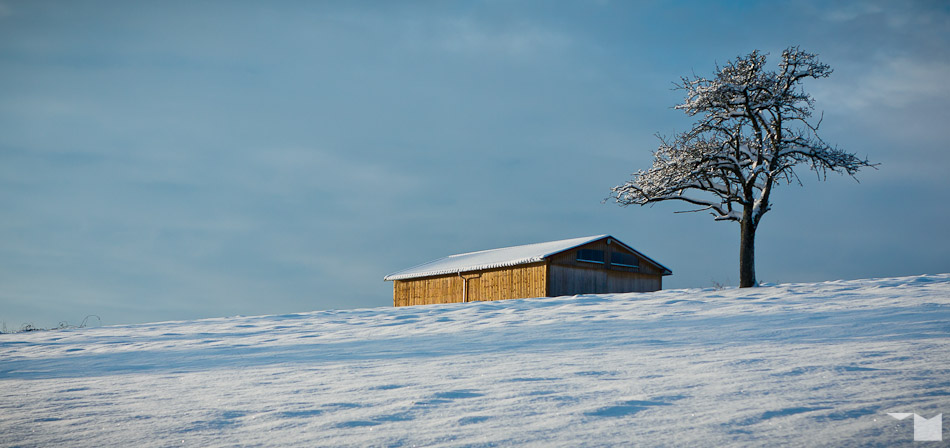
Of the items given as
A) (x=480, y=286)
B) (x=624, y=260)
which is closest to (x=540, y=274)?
(x=480, y=286)

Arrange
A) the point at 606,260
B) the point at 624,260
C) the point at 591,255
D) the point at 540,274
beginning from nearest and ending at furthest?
the point at 540,274
the point at 591,255
the point at 606,260
the point at 624,260

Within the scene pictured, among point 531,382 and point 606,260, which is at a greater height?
point 606,260

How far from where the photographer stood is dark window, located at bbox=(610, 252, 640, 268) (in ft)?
119

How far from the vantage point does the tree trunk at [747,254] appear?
2227 centimetres

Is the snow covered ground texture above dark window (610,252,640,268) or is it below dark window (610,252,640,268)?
below

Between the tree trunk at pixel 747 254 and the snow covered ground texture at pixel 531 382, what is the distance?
7161mm

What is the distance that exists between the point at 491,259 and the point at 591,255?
20.5 ft

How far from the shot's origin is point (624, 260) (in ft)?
120

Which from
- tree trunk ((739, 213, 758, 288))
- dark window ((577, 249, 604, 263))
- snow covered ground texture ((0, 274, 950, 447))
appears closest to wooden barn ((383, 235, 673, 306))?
dark window ((577, 249, 604, 263))

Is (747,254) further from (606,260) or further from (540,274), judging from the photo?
(606,260)

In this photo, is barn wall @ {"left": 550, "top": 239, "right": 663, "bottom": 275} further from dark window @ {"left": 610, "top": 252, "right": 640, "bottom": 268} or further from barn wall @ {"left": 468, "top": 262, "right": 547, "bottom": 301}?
barn wall @ {"left": 468, "top": 262, "right": 547, "bottom": 301}

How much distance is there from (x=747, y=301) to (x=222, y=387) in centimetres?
1235

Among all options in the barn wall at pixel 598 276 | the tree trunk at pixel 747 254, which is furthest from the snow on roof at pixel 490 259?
the tree trunk at pixel 747 254

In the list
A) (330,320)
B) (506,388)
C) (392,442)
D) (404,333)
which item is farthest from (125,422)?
(330,320)
